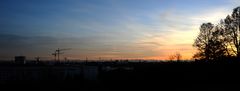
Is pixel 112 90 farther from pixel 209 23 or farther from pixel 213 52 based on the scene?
pixel 209 23

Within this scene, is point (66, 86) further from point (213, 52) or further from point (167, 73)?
point (213, 52)

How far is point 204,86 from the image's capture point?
96.1 ft

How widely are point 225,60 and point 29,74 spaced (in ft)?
134

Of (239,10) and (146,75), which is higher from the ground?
(239,10)

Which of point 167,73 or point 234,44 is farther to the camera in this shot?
point 234,44

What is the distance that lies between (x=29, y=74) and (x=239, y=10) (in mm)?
36807

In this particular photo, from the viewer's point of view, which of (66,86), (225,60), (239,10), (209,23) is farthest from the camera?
(209,23)

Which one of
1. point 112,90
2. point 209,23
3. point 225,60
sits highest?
point 209,23

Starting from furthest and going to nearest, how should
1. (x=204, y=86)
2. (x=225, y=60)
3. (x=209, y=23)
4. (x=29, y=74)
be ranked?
(x=29, y=74) → (x=209, y=23) → (x=225, y=60) → (x=204, y=86)

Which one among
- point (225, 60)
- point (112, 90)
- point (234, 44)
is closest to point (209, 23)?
point (234, 44)

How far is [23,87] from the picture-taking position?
36094mm

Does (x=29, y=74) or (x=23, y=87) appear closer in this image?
(x=23, y=87)

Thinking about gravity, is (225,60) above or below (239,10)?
below

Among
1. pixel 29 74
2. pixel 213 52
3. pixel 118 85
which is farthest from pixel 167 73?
pixel 29 74
